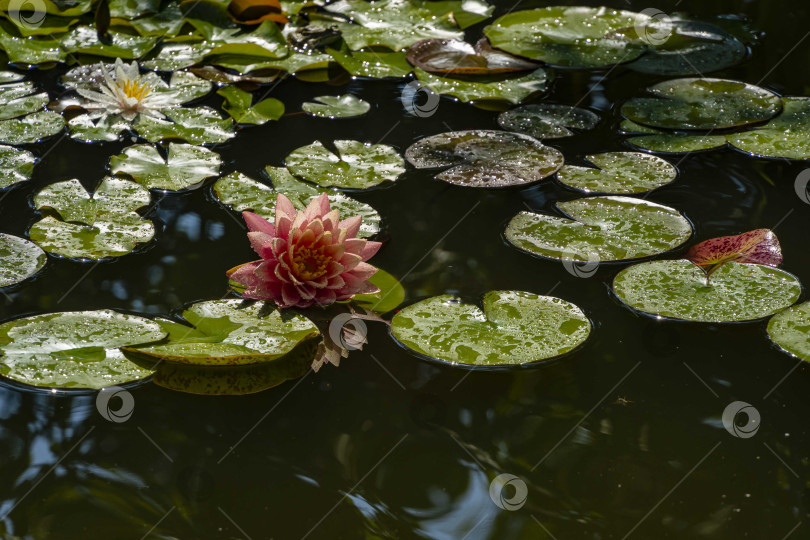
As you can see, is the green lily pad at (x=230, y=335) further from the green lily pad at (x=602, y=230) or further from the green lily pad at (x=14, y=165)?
the green lily pad at (x=14, y=165)

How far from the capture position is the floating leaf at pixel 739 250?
1.89 meters

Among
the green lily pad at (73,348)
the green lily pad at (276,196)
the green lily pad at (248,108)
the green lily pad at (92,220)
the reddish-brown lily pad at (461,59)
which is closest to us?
the green lily pad at (73,348)

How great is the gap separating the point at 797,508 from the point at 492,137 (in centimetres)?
145

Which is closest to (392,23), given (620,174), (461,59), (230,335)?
(461,59)

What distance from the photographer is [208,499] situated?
1388mm

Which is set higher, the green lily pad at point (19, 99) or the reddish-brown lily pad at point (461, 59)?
the reddish-brown lily pad at point (461, 59)

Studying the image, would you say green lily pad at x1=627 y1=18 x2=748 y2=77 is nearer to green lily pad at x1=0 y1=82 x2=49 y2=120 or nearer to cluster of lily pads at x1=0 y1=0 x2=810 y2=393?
cluster of lily pads at x1=0 y1=0 x2=810 y2=393

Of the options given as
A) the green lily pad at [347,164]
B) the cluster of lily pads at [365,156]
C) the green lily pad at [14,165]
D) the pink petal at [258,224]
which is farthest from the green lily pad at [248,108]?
the pink petal at [258,224]

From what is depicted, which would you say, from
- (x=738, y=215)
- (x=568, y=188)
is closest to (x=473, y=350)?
(x=568, y=188)

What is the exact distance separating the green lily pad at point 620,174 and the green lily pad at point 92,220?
47.2 inches

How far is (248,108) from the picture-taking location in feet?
8.94

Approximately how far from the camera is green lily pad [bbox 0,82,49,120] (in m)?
A: 2.68

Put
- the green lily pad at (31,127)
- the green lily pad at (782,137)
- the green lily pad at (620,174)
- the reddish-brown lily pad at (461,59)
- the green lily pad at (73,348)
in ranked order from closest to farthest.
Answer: the green lily pad at (73,348) → the green lily pad at (620,174) → the green lily pad at (782,137) → the green lily pad at (31,127) → the reddish-brown lily pad at (461,59)

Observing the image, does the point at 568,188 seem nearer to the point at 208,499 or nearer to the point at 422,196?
the point at 422,196
